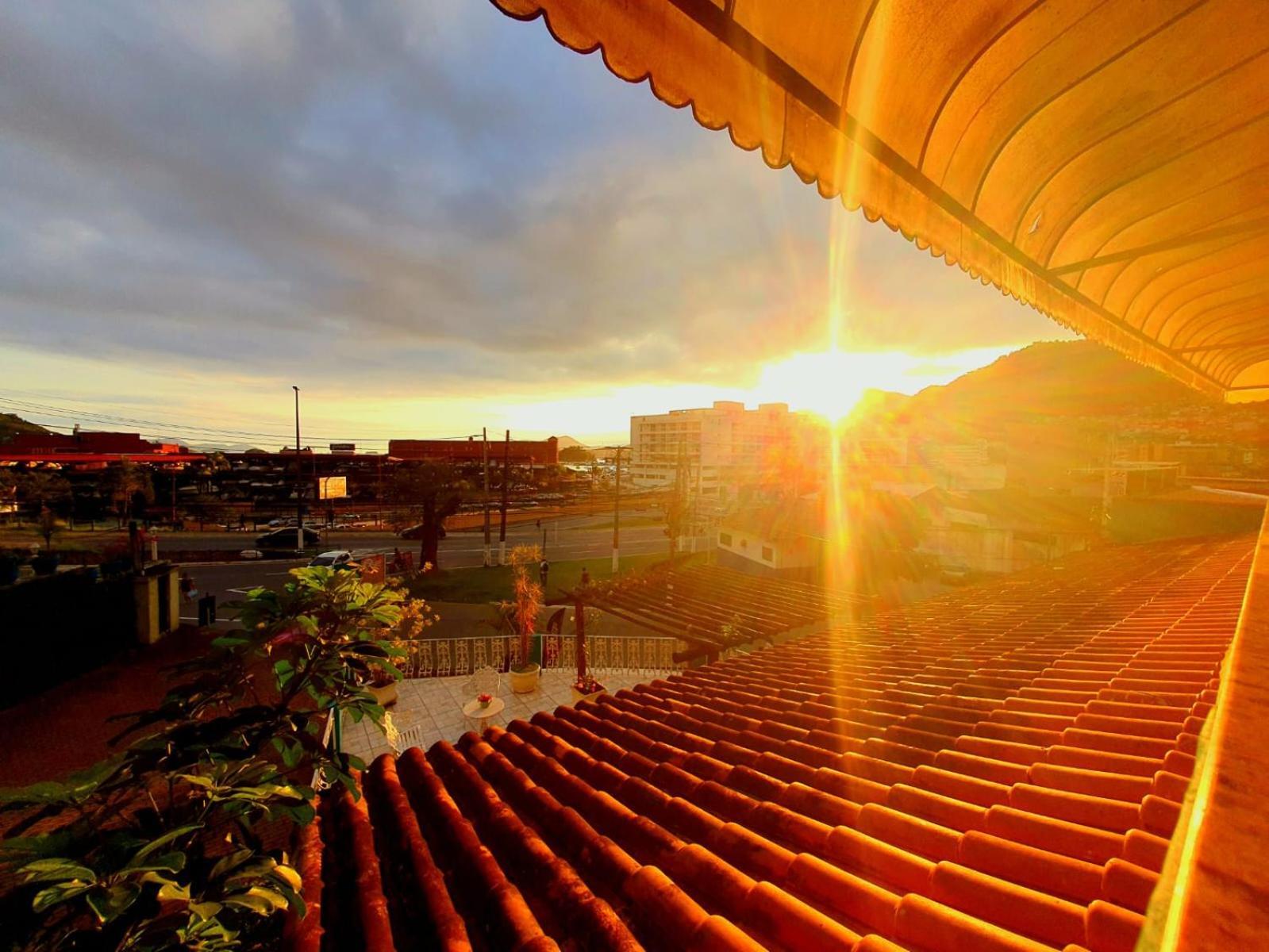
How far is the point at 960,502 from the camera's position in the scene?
22.9 metres

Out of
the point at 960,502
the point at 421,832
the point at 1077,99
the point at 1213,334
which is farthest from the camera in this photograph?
the point at 960,502

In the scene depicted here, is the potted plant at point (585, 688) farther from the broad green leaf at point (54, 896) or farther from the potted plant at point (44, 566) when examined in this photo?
the potted plant at point (44, 566)

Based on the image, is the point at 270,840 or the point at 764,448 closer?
the point at 270,840

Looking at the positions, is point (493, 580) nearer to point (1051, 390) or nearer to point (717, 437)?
point (1051, 390)

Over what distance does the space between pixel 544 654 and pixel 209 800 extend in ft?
35.7

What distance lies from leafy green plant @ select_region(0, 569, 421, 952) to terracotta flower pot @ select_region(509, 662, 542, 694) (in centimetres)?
818

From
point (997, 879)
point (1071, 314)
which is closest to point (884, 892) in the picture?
point (997, 879)

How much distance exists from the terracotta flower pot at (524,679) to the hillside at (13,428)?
144ft

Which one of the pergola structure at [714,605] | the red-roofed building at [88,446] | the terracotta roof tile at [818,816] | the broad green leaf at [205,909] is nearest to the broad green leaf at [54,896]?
the broad green leaf at [205,909]

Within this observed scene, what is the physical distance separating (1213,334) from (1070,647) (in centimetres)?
340

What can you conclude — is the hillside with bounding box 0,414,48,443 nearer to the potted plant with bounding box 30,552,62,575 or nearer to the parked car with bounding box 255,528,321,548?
the parked car with bounding box 255,528,321,548

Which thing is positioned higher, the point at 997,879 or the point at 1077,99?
the point at 1077,99

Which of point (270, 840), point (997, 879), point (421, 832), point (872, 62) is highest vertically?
point (872, 62)

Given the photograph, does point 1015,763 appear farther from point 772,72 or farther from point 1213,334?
point 1213,334
